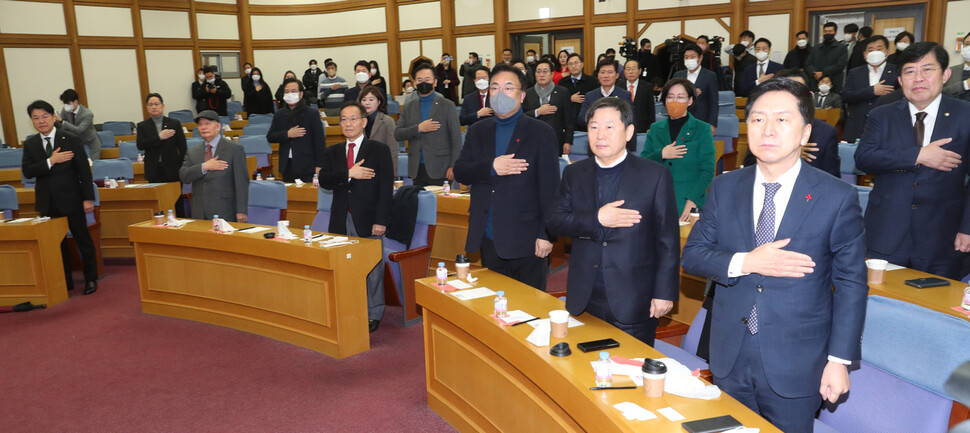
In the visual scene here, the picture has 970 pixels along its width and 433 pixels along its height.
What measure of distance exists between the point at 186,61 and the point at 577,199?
15.2m

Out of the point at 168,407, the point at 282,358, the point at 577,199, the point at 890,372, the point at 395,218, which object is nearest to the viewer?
the point at 890,372

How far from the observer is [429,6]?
51.4 ft

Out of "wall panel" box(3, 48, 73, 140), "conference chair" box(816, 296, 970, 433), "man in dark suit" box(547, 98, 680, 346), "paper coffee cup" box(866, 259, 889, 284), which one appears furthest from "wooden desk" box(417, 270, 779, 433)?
"wall panel" box(3, 48, 73, 140)

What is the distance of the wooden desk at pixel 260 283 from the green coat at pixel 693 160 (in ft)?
6.78

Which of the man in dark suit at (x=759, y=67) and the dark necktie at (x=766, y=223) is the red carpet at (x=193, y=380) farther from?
the man in dark suit at (x=759, y=67)

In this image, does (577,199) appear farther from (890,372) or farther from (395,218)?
(395,218)

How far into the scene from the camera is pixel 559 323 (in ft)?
8.27

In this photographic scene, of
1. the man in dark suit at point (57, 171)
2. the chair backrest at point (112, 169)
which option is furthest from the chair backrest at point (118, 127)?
the man in dark suit at point (57, 171)

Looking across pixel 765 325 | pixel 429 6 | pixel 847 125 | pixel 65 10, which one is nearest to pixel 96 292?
pixel 765 325

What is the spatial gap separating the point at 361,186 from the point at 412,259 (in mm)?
643

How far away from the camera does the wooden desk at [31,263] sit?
227 inches

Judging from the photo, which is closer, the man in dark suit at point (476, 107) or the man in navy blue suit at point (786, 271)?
the man in navy blue suit at point (786, 271)

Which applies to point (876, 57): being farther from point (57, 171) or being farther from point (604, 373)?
point (57, 171)

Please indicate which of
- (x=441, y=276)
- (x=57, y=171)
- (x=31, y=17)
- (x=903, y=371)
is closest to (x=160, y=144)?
(x=57, y=171)
